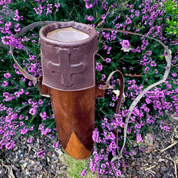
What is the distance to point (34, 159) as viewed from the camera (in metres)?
1.83

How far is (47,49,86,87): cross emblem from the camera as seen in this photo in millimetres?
825

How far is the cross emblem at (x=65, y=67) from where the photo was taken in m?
0.83

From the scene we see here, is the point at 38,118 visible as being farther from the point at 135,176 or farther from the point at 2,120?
the point at 135,176

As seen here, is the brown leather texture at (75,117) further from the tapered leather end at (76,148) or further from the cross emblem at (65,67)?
the cross emblem at (65,67)

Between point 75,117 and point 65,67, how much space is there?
529 mm

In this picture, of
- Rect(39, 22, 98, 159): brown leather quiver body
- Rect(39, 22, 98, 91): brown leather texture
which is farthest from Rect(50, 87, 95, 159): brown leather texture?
Rect(39, 22, 98, 91): brown leather texture

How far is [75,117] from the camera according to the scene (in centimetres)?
123

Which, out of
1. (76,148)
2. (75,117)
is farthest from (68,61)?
(76,148)

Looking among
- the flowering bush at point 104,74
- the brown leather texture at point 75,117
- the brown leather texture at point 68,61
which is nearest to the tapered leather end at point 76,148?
the brown leather texture at point 75,117

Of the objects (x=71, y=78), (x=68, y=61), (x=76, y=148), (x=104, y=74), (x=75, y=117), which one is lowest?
(x=76, y=148)

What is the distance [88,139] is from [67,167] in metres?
0.57

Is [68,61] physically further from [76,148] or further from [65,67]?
[76,148]

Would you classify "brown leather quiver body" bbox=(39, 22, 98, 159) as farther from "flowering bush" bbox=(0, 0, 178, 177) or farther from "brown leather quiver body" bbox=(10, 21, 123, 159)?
"flowering bush" bbox=(0, 0, 178, 177)

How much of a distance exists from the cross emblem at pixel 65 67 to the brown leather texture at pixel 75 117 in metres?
0.21
